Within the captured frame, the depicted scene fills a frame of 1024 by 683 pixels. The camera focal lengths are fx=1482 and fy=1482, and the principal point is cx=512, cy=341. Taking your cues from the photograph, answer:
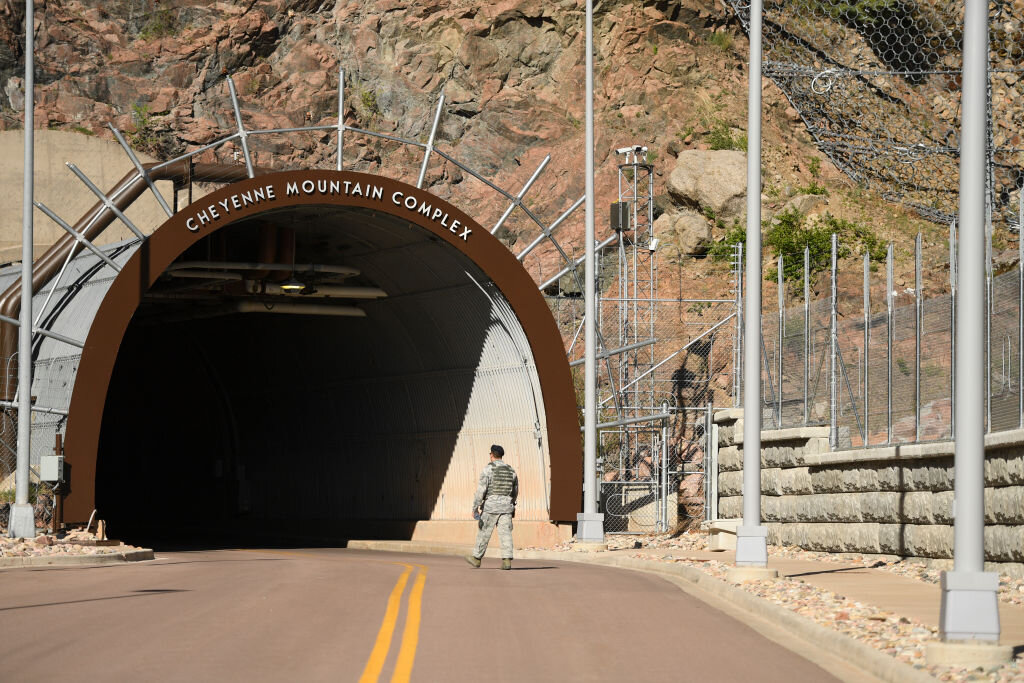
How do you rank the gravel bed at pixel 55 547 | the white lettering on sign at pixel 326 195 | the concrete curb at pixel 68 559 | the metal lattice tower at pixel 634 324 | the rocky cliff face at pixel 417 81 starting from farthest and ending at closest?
the rocky cliff face at pixel 417 81 → the metal lattice tower at pixel 634 324 → the white lettering on sign at pixel 326 195 → the gravel bed at pixel 55 547 → the concrete curb at pixel 68 559

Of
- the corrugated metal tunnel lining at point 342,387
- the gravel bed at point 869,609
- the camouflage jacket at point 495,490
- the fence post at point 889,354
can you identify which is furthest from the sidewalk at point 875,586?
the corrugated metal tunnel lining at point 342,387

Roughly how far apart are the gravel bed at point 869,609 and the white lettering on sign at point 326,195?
763cm

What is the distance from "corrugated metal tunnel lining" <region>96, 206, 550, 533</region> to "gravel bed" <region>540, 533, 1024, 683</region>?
21.6 feet

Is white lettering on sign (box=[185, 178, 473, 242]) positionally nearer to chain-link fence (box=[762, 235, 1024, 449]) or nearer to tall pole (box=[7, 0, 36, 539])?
tall pole (box=[7, 0, 36, 539])

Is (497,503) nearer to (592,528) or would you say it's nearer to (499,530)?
(499,530)

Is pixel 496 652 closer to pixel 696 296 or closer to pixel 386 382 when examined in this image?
pixel 386 382

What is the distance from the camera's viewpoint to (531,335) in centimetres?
2936

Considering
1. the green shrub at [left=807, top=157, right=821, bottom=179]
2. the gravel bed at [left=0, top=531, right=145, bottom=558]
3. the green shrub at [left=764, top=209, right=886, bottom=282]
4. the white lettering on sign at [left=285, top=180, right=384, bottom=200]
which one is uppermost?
the green shrub at [left=807, top=157, right=821, bottom=179]

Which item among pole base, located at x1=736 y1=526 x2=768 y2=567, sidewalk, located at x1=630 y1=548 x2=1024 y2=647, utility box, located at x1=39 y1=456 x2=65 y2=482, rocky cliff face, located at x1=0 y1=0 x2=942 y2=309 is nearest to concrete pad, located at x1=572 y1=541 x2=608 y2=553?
sidewalk, located at x1=630 y1=548 x2=1024 y2=647

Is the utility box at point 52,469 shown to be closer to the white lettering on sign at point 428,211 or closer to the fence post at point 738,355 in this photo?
the white lettering on sign at point 428,211

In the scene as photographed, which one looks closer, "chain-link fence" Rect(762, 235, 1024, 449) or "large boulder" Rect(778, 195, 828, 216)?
"chain-link fence" Rect(762, 235, 1024, 449)

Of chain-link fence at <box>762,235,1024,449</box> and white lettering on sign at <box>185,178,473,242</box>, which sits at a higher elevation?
white lettering on sign at <box>185,178,473,242</box>

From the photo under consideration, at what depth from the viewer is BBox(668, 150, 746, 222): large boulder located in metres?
44.8

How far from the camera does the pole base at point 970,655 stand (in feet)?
35.1
